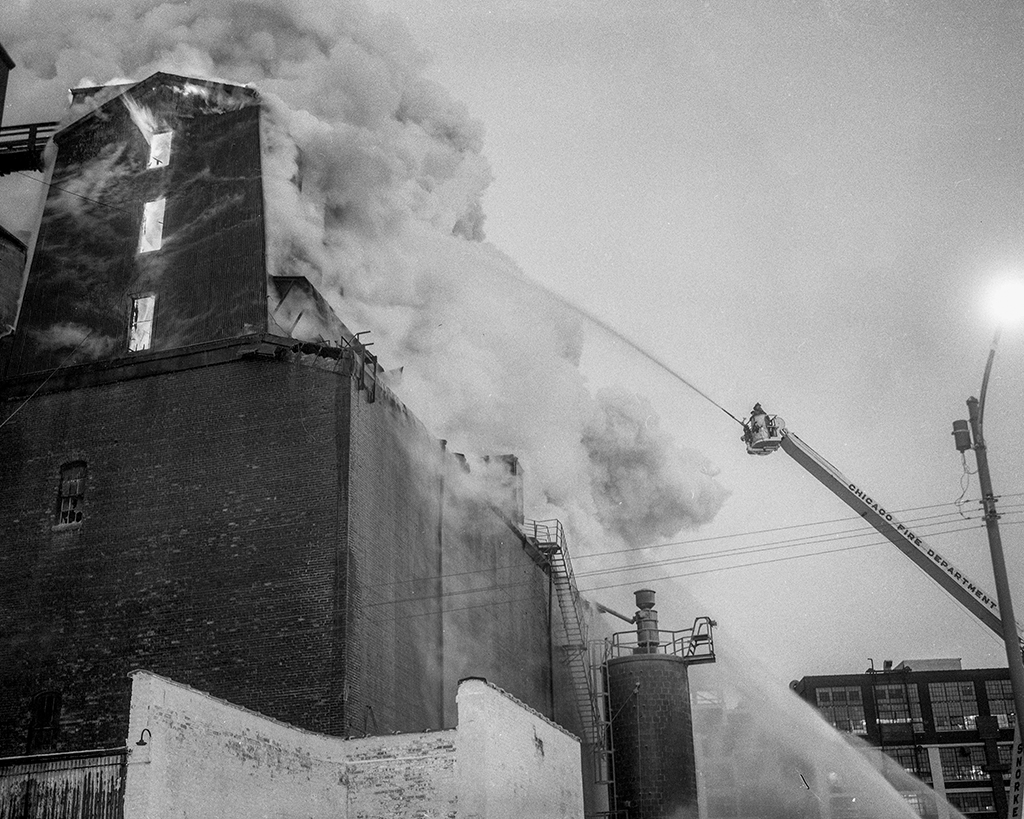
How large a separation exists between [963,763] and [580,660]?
3672 centimetres

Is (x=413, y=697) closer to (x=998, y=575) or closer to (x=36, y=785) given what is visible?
(x=36, y=785)

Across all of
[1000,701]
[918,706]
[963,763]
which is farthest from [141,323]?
[1000,701]

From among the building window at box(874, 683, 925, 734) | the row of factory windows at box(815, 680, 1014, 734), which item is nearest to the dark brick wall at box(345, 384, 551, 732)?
the row of factory windows at box(815, 680, 1014, 734)

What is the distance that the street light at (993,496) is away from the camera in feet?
44.6

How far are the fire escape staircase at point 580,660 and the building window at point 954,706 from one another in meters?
33.6

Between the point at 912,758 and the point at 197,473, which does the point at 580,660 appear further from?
the point at 912,758

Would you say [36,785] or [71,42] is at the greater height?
[71,42]

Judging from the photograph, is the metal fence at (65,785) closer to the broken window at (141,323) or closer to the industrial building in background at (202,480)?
the industrial building in background at (202,480)

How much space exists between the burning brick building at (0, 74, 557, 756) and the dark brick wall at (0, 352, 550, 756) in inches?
1.7

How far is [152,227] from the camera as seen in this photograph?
25.2 metres

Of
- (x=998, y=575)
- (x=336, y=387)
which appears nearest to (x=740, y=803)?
(x=336, y=387)

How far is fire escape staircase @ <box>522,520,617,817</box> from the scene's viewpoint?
105ft

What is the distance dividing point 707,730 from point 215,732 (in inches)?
1846

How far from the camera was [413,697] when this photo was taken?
23250 mm
